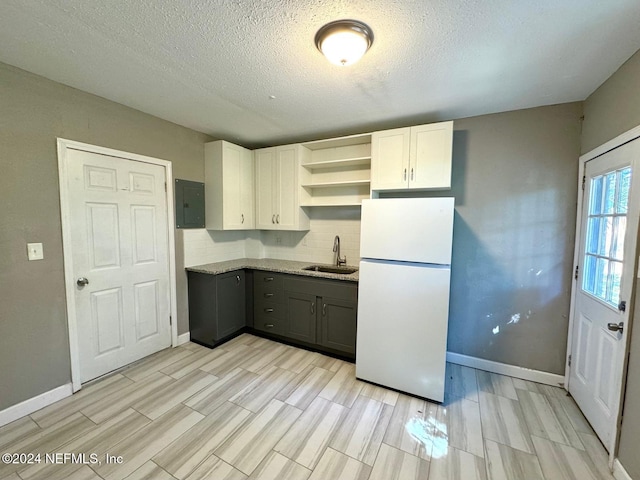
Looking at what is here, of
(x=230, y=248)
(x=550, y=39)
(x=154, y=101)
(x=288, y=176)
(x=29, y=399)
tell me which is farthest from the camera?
(x=230, y=248)

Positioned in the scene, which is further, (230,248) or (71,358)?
(230,248)

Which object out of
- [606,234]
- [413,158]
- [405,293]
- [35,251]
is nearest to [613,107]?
[606,234]

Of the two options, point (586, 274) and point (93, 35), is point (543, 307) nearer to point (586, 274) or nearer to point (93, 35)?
point (586, 274)

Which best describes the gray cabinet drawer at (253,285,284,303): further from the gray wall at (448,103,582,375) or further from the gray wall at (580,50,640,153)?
the gray wall at (580,50,640,153)

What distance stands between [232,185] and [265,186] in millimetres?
426

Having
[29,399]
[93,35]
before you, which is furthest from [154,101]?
[29,399]

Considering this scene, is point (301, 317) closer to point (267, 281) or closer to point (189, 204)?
point (267, 281)

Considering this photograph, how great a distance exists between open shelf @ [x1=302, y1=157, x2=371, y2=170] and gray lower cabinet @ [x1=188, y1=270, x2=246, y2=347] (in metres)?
1.59

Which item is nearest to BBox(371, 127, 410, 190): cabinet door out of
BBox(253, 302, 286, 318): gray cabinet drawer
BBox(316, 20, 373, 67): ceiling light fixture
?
BBox(316, 20, 373, 67): ceiling light fixture

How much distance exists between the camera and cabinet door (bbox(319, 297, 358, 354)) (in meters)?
2.66

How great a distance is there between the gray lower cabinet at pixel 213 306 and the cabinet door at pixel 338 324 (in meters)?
1.08

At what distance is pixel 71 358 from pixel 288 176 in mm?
2638

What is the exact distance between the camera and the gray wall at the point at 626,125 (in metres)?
1.41

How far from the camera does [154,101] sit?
227 centimetres
